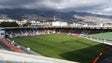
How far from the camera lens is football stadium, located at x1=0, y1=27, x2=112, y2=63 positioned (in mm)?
22859

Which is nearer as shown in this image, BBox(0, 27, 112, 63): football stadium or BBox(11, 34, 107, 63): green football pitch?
BBox(0, 27, 112, 63): football stadium

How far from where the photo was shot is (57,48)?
53844mm

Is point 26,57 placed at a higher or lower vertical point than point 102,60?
higher

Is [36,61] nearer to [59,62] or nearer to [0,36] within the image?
[59,62]

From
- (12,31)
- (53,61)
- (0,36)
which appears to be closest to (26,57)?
(53,61)

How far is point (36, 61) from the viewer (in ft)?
72.0

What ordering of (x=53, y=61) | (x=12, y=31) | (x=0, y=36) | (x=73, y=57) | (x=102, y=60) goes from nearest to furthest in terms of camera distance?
(x=53, y=61) → (x=102, y=60) → (x=73, y=57) → (x=0, y=36) → (x=12, y=31)

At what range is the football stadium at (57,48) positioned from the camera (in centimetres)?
2286

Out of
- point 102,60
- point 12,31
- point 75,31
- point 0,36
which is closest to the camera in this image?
point 102,60

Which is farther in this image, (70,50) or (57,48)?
(57,48)

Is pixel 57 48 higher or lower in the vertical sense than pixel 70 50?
higher

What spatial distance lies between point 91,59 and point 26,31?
2135 inches

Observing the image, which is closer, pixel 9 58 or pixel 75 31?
pixel 9 58

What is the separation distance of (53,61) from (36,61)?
1654mm
